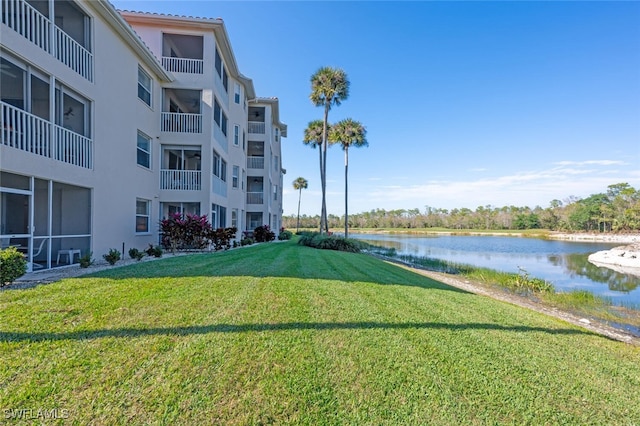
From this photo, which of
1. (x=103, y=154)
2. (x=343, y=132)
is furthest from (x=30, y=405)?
(x=343, y=132)

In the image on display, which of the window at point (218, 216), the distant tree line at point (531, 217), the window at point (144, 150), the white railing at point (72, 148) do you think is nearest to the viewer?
the white railing at point (72, 148)

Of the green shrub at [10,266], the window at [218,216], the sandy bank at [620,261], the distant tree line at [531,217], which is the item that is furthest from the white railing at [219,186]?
the distant tree line at [531,217]

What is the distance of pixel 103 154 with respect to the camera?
889 centimetres

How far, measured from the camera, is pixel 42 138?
686 cm

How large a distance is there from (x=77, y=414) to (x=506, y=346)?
4753 millimetres

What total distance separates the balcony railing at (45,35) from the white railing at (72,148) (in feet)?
5.85

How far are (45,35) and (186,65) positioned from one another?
6.29 metres

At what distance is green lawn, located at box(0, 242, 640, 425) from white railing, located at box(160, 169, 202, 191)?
26.3ft

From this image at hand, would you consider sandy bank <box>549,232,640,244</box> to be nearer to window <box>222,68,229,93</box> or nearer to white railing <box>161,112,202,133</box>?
window <box>222,68,229,93</box>

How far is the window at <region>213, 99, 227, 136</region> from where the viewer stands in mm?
13825

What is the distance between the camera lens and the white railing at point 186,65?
41.9 ft

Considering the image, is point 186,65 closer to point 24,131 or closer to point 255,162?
point 24,131

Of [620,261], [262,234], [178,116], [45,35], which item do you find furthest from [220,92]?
[620,261]

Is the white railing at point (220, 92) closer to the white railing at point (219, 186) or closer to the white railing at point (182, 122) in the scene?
the white railing at point (182, 122)
